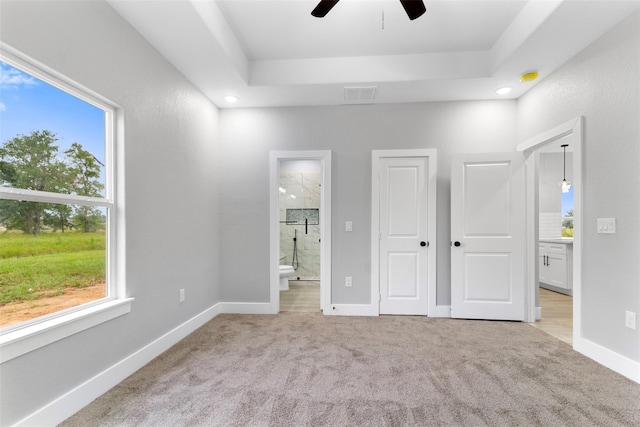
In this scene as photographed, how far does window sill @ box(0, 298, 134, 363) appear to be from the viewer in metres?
1.35

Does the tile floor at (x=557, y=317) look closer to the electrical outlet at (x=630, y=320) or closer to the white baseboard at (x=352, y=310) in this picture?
the electrical outlet at (x=630, y=320)

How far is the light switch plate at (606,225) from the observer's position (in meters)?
2.17

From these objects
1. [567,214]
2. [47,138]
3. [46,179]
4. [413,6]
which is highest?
[413,6]

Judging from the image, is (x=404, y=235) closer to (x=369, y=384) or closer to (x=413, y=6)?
(x=369, y=384)

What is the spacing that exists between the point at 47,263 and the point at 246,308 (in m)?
2.22

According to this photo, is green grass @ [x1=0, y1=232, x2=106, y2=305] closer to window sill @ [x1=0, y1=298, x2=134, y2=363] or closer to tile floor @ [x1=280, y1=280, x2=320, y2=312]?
window sill @ [x1=0, y1=298, x2=134, y2=363]

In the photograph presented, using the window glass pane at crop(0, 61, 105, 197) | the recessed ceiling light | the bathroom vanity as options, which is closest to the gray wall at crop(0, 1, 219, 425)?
the window glass pane at crop(0, 61, 105, 197)

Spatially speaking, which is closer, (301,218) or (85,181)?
(85,181)

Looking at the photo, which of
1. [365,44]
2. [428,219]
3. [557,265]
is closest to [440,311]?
[428,219]

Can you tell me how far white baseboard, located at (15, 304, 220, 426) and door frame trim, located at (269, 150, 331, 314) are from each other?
44.5 inches

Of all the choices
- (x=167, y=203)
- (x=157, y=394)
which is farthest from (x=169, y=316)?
(x=167, y=203)

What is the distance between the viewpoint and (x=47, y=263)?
64.4 inches

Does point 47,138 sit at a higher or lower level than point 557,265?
higher

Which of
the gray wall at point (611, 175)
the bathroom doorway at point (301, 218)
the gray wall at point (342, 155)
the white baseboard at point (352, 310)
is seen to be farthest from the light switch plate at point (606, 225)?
the bathroom doorway at point (301, 218)
